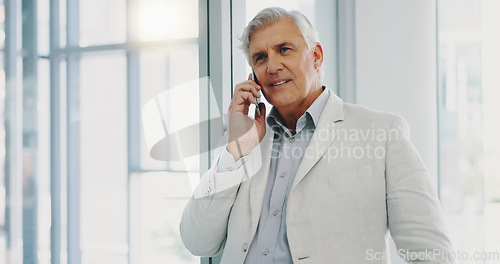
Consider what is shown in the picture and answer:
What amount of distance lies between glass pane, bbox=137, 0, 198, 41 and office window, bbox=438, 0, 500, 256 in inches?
68.4

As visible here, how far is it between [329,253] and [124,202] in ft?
1.97

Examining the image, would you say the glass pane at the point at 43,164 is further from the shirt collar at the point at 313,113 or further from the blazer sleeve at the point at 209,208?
the shirt collar at the point at 313,113

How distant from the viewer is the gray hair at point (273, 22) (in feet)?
4.96

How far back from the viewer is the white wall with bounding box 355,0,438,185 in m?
2.66

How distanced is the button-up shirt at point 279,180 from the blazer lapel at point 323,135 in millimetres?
38

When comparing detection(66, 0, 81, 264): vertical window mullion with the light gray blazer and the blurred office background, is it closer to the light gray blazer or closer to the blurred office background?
the blurred office background

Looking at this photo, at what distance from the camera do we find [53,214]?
99 centimetres

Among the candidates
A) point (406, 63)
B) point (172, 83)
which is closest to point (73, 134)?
point (172, 83)

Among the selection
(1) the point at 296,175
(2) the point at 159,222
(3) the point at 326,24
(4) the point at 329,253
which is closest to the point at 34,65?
(2) the point at 159,222

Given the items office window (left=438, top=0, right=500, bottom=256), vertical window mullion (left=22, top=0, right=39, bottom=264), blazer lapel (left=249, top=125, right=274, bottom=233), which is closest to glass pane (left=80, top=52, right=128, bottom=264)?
vertical window mullion (left=22, top=0, right=39, bottom=264)

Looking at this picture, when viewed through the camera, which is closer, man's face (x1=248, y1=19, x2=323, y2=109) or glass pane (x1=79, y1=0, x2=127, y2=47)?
glass pane (x1=79, y1=0, x2=127, y2=47)

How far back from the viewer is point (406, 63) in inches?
106

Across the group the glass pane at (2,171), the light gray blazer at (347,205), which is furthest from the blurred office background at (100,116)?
the light gray blazer at (347,205)

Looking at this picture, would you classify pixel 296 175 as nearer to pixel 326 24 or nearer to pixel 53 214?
pixel 53 214
